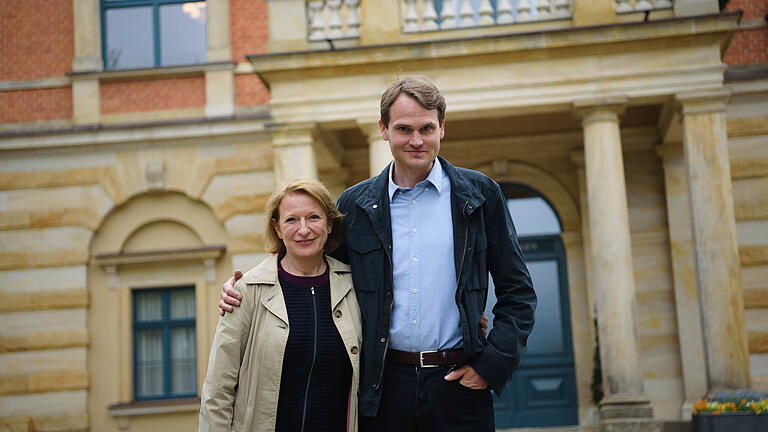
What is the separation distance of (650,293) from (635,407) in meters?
3.42

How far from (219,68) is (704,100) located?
7305 mm

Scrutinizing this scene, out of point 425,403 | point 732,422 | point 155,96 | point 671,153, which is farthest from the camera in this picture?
point 155,96

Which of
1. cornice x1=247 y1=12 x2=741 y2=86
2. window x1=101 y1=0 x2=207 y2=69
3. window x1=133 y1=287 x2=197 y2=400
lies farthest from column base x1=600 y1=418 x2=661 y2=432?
window x1=101 y1=0 x2=207 y2=69

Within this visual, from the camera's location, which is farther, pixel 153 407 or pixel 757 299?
pixel 153 407

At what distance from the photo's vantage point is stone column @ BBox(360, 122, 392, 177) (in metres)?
11.0

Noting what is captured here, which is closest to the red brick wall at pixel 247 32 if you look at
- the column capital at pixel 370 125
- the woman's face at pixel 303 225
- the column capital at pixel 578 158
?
the column capital at pixel 370 125

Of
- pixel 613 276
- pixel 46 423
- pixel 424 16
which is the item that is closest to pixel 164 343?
pixel 46 423

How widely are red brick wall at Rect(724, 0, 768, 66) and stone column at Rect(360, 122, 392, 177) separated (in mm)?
5478

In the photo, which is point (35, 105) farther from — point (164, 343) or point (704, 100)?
point (704, 100)

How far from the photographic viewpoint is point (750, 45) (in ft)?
42.0

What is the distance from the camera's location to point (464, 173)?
3.80 m

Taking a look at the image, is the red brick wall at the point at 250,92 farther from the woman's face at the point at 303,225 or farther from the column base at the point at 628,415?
the woman's face at the point at 303,225

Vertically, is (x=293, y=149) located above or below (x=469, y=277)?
above

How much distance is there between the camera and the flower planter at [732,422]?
29.0ft
